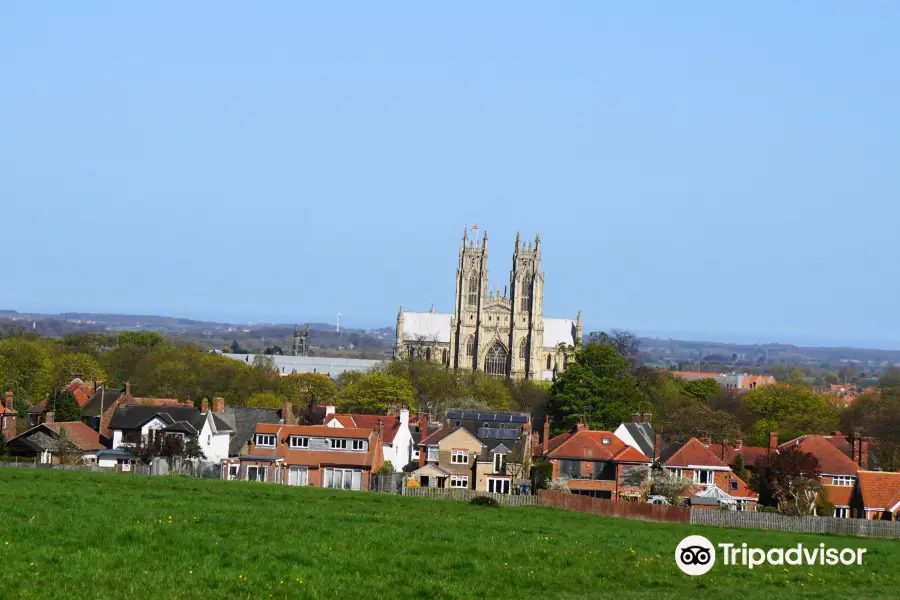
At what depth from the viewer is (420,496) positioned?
174 feet

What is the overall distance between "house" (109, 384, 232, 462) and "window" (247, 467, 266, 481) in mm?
2336

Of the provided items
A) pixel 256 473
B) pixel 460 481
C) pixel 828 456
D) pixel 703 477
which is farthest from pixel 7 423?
pixel 828 456

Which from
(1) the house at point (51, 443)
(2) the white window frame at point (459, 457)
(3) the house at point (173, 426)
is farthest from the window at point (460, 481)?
(1) the house at point (51, 443)

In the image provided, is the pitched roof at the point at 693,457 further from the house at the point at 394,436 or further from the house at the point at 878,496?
the house at the point at 394,436

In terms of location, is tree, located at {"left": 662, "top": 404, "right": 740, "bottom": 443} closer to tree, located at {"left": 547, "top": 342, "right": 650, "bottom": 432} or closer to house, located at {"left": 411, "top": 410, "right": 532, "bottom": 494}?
tree, located at {"left": 547, "top": 342, "right": 650, "bottom": 432}

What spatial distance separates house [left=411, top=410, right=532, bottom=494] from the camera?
68000 mm

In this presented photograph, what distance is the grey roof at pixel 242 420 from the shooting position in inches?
2724

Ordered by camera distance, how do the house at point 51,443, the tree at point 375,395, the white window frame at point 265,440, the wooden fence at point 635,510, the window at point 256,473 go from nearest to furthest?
the wooden fence at point 635,510 → the window at point 256,473 → the house at point 51,443 → the white window frame at point 265,440 → the tree at point 375,395

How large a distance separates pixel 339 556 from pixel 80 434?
45.8 m

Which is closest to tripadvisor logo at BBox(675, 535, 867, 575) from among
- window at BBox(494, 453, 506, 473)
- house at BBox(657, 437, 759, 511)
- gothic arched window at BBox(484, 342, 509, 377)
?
house at BBox(657, 437, 759, 511)

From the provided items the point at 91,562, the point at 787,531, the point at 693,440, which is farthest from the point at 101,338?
the point at 91,562

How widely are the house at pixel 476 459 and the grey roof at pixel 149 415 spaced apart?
443 inches

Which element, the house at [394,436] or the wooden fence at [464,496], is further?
the house at [394,436]

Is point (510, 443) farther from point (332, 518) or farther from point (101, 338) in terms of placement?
point (101, 338)
